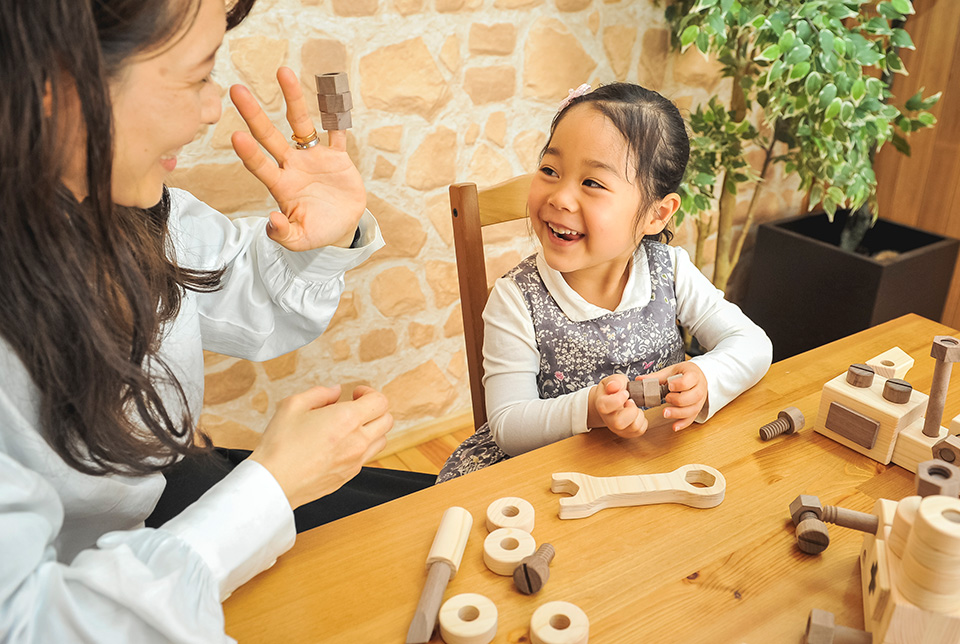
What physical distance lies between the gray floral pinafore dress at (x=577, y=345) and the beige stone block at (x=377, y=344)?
2.91ft

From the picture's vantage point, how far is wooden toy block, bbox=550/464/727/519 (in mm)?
813

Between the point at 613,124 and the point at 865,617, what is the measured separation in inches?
33.2

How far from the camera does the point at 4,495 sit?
0.60 metres

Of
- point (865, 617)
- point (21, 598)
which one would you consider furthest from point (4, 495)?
point (865, 617)

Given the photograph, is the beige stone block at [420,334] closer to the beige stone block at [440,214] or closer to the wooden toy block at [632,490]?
the beige stone block at [440,214]

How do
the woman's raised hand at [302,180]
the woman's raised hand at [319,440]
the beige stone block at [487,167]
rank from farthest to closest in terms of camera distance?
1. the beige stone block at [487,167]
2. the woman's raised hand at [302,180]
3. the woman's raised hand at [319,440]

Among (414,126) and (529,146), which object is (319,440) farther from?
(529,146)

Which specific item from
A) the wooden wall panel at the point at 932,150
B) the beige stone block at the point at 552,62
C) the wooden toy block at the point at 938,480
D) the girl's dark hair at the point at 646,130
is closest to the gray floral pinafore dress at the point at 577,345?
the girl's dark hair at the point at 646,130

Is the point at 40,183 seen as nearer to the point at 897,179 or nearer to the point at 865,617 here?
the point at 865,617

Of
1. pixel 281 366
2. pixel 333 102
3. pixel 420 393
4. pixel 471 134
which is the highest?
pixel 333 102

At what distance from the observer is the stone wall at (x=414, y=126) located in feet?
5.81

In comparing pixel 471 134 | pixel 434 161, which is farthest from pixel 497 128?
pixel 434 161

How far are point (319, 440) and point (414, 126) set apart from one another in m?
1.38

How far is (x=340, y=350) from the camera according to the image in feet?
6.91
